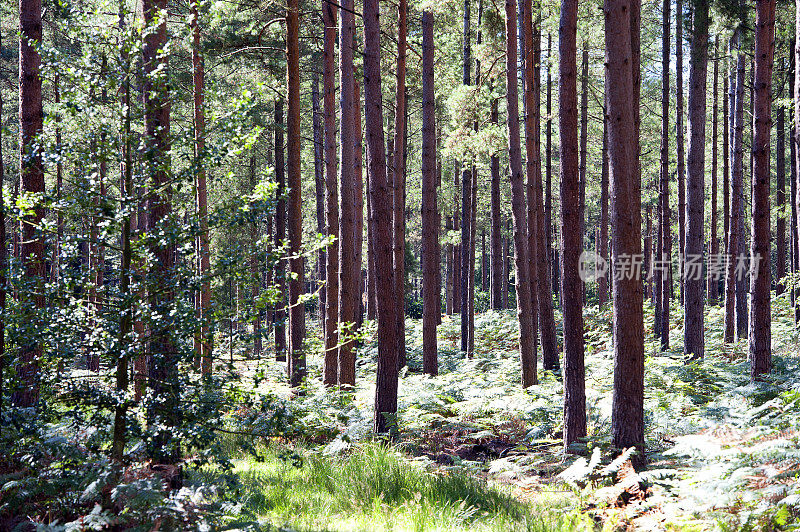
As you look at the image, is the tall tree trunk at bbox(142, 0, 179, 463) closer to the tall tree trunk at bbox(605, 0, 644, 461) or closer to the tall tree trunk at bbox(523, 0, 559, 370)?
the tall tree trunk at bbox(605, 0, 644, 461)

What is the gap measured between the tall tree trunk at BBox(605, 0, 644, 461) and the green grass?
135 centimetres

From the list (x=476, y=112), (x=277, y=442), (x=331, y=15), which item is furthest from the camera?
(x=476, y=112)

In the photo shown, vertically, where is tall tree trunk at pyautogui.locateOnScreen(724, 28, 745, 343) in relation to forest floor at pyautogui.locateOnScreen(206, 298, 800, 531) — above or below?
above

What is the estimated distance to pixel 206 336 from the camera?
4695 mm

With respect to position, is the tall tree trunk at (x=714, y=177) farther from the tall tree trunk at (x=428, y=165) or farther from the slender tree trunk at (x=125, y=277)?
the slender tree trunk at (x=125, y=277)

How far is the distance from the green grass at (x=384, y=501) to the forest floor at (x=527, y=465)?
0.06 feet

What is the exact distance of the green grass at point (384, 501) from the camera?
501 centimetres

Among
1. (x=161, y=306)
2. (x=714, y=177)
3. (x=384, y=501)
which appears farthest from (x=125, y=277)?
(x=714, y=177)

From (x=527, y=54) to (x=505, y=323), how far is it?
44.6ft

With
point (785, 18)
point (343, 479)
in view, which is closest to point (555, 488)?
point (343, 479)

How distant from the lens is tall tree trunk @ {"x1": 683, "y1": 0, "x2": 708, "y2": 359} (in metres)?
11.8

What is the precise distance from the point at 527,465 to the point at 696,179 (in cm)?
818

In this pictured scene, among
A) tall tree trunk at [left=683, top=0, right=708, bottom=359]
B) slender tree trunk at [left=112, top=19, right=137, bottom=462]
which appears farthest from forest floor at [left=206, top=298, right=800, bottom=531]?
tall tree trunk at [left=683, top=0, right=708, bottom=359]

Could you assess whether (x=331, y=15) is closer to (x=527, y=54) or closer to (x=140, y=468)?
(x=527, y=54)
